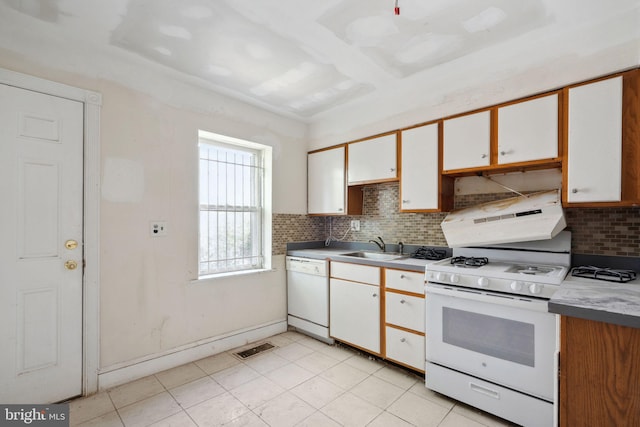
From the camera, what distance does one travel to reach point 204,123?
9.40ft

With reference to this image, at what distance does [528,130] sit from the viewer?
2.10 m

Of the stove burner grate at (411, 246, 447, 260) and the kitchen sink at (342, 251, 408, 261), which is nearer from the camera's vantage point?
the stove burner grate at (411, 246, 447, 260)

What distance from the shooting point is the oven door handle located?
5.73 feet

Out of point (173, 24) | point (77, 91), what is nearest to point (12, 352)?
point (77, 91)

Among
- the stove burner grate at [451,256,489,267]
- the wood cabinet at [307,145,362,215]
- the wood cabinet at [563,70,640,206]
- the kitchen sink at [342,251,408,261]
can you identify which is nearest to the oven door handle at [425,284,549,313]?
the stove burner grate at [451,256,489,267]

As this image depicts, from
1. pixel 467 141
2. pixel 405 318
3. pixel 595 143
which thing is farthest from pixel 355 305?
pixel 595 143

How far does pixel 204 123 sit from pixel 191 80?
15.1 inches

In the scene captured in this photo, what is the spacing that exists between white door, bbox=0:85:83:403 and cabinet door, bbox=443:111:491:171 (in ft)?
9.39

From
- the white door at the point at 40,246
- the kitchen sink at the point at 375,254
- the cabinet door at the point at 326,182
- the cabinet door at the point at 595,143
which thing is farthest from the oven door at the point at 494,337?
the white door at the point at 40,246

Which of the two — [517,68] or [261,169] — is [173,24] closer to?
[261,169]

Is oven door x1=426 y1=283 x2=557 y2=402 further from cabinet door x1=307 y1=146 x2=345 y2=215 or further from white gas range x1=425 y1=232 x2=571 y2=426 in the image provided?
cabinet door x1=307 y1=146 x2=345 y2=215

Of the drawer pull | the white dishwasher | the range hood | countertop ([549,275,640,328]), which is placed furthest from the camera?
the white dishwasher

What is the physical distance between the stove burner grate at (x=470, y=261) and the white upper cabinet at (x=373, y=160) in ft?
3.15

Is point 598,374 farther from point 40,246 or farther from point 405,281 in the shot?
point 40,246
